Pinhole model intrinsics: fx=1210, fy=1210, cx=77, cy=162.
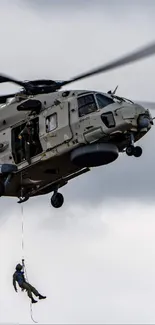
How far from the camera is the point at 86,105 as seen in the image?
4388 cm

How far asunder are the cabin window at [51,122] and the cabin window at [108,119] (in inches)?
83.8

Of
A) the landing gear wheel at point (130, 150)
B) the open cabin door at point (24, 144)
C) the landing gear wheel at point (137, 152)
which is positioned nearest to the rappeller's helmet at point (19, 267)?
the open cabin door at point (24, 144)

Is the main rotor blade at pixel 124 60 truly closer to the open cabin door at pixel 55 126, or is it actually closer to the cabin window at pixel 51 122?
the open cabin door at pixel 55 126

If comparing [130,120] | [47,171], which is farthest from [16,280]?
[130,120]

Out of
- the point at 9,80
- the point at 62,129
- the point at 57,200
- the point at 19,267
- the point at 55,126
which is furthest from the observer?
the point at 57,200

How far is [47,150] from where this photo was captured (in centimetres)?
4434

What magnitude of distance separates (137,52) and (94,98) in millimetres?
2707

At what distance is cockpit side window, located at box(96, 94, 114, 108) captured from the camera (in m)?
43.7

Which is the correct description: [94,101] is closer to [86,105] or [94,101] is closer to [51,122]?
[86,105]

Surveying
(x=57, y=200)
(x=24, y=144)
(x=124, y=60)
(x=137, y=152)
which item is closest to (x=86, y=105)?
(x=124, y=60)

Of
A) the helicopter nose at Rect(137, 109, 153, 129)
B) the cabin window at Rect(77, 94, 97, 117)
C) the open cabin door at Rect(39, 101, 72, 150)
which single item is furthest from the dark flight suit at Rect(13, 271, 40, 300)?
the helicopter nose at Rect(137, 109, 153, 129)

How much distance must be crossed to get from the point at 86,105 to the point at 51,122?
1573 mm

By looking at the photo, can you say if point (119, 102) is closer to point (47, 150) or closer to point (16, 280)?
point (47, 150)

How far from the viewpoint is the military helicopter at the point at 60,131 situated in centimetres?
4297
